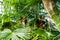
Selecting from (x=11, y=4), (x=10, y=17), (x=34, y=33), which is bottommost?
(x=34, y=33)

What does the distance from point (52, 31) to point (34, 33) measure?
0.49ft

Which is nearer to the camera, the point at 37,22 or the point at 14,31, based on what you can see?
the point at 14,31

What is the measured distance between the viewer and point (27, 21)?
60.4 inches

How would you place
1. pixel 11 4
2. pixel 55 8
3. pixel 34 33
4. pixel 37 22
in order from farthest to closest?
1. pixel 11 4
2. pixel 37 22
3. pixel 34 33
4. pixel 55 8

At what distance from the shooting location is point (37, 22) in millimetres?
1488

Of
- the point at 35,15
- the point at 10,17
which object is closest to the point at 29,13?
the point at 35,15

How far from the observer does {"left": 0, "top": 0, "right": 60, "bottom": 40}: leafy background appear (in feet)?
4.20

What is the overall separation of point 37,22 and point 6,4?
37 centimetres

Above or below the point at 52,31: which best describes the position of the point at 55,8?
above

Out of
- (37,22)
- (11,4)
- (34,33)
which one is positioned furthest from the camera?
(11,4)

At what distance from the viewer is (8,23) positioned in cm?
150

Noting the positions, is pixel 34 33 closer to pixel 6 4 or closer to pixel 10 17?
pixel 10 17

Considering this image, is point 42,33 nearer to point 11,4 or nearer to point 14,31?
point 14,31

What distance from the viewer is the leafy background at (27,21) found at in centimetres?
128
